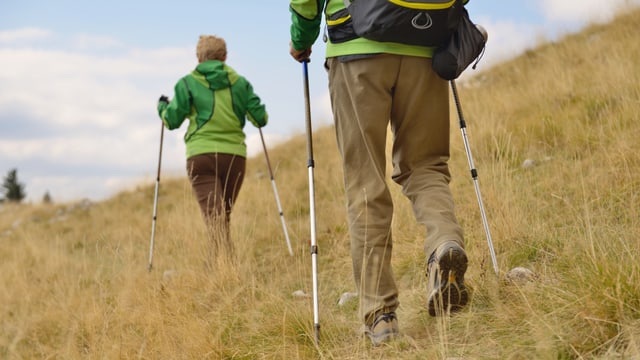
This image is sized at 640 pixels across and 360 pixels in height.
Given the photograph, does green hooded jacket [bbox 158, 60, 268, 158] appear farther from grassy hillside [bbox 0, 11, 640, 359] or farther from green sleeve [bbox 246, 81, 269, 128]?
grassy hillside [bbox 0, 11, 640, 359]

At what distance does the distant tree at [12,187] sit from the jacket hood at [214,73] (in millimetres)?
19665

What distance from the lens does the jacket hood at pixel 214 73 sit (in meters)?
6.01

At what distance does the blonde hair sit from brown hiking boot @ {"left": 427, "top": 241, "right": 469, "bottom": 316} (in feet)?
12.4

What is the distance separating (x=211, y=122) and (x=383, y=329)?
3361 mm

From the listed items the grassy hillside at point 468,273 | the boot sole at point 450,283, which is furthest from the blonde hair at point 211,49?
the boot sole at point 450,283

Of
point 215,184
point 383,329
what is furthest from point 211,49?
point 383,329

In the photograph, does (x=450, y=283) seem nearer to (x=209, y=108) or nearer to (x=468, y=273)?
(x=468, y=273)

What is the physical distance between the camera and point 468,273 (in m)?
3.90

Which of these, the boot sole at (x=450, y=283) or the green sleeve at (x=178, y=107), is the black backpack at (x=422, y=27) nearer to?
the boot sole at (x=450, y=283)

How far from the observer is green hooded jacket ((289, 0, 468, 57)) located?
3023 millimetres

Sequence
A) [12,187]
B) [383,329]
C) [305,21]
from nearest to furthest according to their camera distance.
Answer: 1. [383,329]
2. [305,21]
3. [12,187]

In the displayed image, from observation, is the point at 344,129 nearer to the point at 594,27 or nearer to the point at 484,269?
the point at 484,269

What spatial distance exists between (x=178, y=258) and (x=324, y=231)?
156 centimetres

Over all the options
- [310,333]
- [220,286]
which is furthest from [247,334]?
[220,286]
